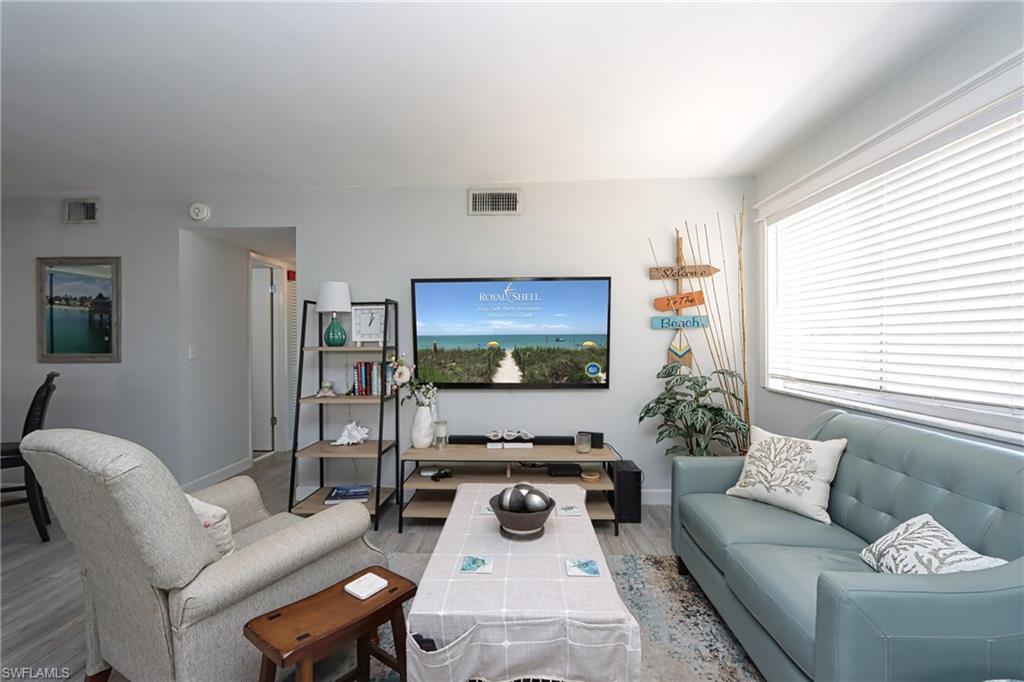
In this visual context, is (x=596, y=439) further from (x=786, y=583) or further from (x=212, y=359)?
(x=212, y=359)

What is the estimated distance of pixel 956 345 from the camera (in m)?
1.83

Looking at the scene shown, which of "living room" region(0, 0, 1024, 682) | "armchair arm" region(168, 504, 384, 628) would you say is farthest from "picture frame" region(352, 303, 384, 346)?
"armchair arm" region(168, 504, 384, 628)

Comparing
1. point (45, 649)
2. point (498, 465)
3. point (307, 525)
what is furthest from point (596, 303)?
point (45, 649)

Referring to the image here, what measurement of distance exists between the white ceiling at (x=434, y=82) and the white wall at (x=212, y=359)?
0.96 meters

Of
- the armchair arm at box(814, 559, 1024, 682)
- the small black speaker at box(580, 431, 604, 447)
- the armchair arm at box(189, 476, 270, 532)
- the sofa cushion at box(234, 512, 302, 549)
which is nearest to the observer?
the armchair arm at box(814, 559, 1024, 682)

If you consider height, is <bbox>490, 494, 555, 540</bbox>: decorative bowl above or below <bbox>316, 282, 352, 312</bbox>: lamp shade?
below

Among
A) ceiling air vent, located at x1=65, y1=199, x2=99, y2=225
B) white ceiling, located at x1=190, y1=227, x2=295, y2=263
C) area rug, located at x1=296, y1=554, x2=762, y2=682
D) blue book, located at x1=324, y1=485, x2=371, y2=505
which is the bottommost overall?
area rug, located at x1=296, y1=554, x2=762, y2=682

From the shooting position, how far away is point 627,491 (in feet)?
10.0

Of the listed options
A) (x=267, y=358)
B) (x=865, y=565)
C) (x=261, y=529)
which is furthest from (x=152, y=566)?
(x=267, y=358)

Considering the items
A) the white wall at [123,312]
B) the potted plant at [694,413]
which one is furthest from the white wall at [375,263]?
the potted plant at [694,413]

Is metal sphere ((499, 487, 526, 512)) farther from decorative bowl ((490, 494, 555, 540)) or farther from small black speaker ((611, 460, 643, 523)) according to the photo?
small black speaker ((611, 460, 643, 523))

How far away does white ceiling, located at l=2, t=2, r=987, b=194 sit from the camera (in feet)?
5.63

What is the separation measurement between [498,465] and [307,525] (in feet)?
6.70

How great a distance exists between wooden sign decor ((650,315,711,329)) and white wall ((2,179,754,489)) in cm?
9
